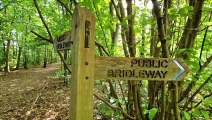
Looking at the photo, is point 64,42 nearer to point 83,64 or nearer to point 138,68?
point 83,64

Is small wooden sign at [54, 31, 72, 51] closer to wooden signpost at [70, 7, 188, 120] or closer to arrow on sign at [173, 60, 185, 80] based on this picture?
wooden signpost at [70, 7, 188, 120]

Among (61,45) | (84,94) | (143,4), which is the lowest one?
(84,94)

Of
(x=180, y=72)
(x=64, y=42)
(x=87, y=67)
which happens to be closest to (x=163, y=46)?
(x=180, y=72)

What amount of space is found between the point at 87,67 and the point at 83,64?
0.04 meters

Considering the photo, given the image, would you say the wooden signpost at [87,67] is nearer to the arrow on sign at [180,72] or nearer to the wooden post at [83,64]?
the wooden post at [83,64]

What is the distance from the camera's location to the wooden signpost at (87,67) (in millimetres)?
1656

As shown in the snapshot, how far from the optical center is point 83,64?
5.44 feet

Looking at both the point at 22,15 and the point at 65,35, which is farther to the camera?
the point at 22,15

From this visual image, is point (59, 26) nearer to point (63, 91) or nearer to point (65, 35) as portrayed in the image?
point (63, 91)

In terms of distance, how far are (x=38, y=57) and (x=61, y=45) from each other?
1517 inches

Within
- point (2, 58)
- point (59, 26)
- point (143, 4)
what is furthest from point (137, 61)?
point (2, 58)

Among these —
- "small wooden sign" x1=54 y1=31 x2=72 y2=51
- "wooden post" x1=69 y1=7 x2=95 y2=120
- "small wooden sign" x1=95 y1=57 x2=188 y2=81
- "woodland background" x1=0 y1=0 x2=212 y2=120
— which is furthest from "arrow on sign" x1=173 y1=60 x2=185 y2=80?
"small wooden sign" x1=54 y1=31 x2=72 y2=51

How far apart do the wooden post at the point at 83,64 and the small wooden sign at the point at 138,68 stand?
0.08m

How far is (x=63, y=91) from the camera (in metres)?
10.1
